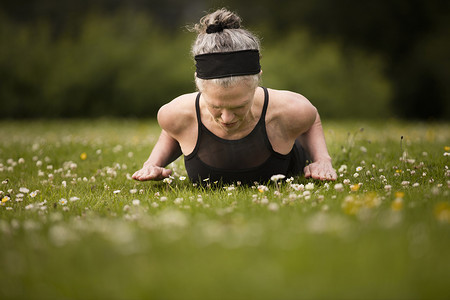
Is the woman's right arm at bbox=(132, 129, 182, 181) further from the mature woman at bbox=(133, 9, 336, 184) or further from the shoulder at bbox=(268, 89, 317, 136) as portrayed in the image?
the shoulder at bbox=(268, 89, 317, 136)

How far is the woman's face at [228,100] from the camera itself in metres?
3.47

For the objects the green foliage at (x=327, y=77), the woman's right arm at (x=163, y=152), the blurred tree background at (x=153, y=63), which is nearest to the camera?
the woman's right arm at (x=163, y=152)

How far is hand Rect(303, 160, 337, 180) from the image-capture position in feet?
13.1

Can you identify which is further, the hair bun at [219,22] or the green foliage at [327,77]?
the green foliage at [327,77]

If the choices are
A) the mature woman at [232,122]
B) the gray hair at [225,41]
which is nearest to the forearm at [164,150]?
the mature woman at [232,122]

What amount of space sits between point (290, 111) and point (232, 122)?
0.82m

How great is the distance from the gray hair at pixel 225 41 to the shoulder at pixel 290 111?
19.0 inches

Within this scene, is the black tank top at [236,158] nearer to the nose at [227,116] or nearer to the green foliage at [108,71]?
the nose at [227,116]

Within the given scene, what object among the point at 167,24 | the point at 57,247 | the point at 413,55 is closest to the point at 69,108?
the point at 167,24

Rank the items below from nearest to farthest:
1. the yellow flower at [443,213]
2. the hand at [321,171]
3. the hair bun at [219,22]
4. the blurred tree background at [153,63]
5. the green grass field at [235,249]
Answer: the green grass field at [235,249] < the yellow flower at [443,213] < the hair bun at [219,22] < the hand at [321,171] < the blurred tree background at [153,63]

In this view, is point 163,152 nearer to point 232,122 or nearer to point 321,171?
point 232,122

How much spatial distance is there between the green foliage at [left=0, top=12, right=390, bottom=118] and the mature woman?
12802 mm

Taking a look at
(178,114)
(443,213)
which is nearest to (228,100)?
(178,114)

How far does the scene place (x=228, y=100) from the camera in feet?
11.4
